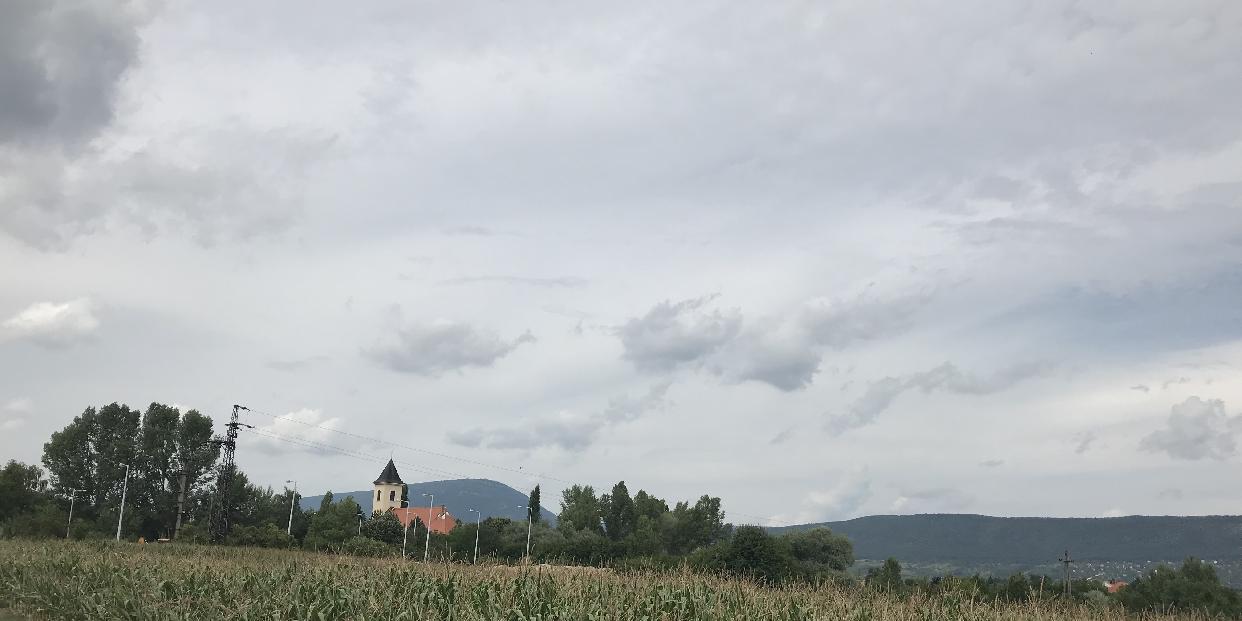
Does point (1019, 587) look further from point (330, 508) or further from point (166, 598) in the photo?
point (330, 508)

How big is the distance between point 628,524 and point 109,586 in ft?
436

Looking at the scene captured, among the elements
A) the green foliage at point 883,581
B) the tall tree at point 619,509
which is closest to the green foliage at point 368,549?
the green foliage at point 883,581

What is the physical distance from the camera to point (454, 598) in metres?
18.8

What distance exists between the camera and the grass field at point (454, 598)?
55.0ft

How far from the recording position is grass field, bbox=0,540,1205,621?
16750mm

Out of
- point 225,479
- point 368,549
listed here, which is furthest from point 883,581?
point 225,479

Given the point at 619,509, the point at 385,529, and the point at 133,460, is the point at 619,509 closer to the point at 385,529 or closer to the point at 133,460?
the point at 385,529

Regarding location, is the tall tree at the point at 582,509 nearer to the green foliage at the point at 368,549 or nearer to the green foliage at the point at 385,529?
the green foliage at the point at 385,529

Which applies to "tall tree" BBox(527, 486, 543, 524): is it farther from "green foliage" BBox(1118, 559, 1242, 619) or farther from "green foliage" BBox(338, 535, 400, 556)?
"green foliage" BBox(1118, 559, 1242, 619)

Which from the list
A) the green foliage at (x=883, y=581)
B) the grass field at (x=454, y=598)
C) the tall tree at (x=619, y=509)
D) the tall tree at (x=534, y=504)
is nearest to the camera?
the grass field at (x=454, y=598)

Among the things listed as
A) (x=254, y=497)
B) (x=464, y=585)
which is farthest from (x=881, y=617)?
(x=254, y=497)

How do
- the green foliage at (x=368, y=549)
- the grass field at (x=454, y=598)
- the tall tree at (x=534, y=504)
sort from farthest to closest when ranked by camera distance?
1. the tall tree at (x=534, y=504)
2. the green foliage at (x=368, y=549)
3. the grass field at (x=454, y=598)

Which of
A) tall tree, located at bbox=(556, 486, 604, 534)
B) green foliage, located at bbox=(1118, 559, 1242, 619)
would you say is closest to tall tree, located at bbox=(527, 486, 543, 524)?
tall tree, located at bbox=(556, 486, 604, 534)

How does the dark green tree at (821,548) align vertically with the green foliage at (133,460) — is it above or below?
below
